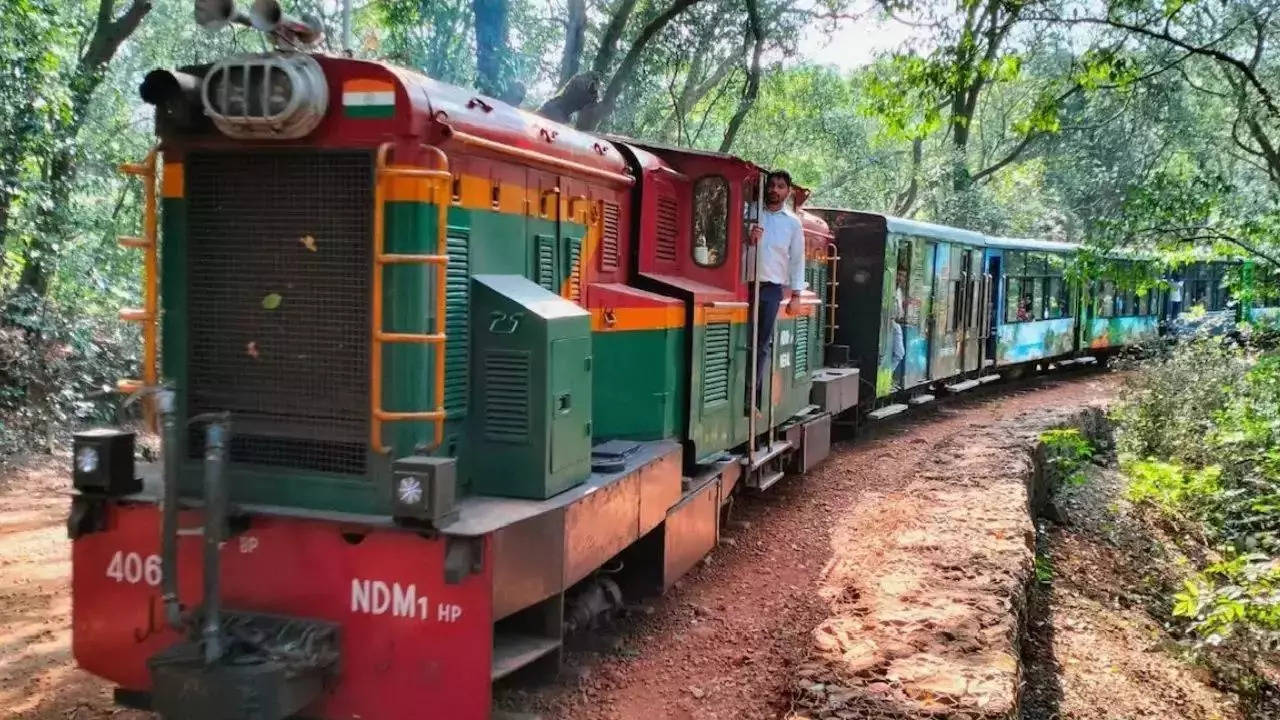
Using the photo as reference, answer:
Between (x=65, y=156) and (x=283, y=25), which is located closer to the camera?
(x=283, y=25)

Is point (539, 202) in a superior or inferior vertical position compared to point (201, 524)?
superior

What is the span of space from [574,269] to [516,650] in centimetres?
220

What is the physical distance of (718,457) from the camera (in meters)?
6.99

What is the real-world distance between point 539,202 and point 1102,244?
719cm

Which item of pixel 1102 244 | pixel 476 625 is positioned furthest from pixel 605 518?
pixel 1102 244

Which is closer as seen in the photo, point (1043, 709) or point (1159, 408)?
point (1043, 709)

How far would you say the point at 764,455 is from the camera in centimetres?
775

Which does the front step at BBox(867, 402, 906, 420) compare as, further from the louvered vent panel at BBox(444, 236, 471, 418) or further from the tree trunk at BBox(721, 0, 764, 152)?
the louvered vent panel at BBox(444, 236, 471, 418)

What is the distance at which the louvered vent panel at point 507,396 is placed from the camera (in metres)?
4.45

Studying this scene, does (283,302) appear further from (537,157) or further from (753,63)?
(753,63)

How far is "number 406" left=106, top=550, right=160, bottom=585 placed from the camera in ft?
13.0

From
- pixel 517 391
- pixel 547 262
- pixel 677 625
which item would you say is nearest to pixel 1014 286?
pixel 677 625

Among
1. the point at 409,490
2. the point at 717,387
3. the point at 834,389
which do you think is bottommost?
the point at 834,389

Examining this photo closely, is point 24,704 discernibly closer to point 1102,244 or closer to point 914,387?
point 1102,244
